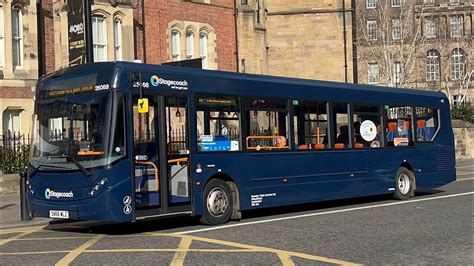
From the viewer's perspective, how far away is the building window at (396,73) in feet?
120

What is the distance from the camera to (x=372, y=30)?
45719 millimetres

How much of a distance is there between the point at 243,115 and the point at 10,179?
30.8ft

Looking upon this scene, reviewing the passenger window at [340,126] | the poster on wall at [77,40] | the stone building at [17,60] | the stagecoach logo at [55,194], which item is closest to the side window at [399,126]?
the passenger window at [340,126]

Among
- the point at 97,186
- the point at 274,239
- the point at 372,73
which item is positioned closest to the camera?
the point at 274,239

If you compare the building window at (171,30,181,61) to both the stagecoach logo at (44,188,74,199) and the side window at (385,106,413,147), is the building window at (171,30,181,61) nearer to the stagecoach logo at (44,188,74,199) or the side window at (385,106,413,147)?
the side window at (385,106,413,147)

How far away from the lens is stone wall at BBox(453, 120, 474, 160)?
38438 millimetres

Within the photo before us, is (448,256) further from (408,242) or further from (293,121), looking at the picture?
(293,121)

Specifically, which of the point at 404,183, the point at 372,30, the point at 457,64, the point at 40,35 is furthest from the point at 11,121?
the point at 457,64

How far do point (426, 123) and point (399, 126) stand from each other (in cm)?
137

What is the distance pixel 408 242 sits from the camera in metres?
10.2

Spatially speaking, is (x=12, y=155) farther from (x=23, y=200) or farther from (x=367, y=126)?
(x=367, y=126)

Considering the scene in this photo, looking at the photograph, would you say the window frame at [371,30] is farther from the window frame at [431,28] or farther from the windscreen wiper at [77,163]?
the windscreen wiper at [77,163]

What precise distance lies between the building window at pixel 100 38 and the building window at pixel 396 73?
16774 millimetres

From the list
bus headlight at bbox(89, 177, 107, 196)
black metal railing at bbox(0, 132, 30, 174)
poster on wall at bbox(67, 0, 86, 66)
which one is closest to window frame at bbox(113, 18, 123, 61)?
black metal railing at bbox(0, 132, 30, 174)
